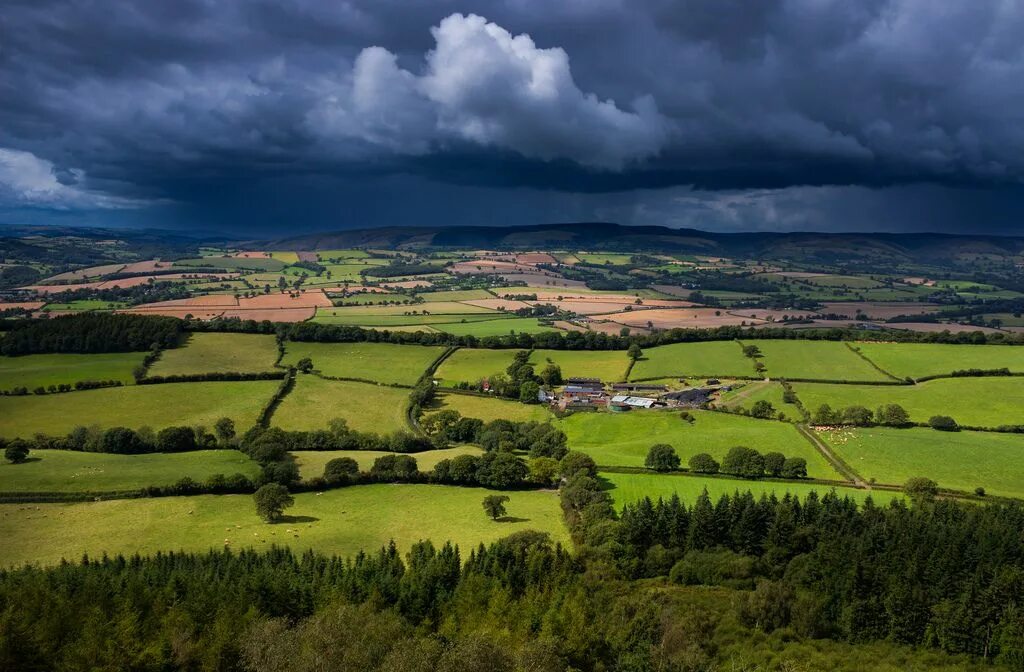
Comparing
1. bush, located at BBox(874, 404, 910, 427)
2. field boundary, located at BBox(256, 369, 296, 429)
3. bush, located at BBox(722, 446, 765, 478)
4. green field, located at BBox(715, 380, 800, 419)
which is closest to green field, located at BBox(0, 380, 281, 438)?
field boundary, located at BBox(256, 369, 296, 429)

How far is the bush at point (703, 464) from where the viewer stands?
70250mm

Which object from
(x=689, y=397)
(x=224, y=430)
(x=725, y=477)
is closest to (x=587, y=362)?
(x=689, y=397)

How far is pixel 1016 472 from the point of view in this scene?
66000 mm

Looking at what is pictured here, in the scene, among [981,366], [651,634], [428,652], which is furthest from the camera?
[981,366]

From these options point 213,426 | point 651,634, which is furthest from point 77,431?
point 651,634

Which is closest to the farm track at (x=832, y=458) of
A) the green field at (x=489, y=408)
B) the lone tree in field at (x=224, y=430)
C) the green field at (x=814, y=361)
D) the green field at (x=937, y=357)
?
the green field at (x=814, y=361)

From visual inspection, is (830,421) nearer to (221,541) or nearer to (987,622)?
(987,622)

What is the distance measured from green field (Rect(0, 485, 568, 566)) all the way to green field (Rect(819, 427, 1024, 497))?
1408 inches

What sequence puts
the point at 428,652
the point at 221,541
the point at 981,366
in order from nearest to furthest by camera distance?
the point at 428,652 → the point at 221,541 → the point at 981,366

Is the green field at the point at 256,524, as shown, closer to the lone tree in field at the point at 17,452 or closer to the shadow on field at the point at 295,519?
the shadow on field at the point at 295,519

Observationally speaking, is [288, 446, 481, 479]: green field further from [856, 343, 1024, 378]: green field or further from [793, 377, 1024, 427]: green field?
[856, 343, 1024, 378]: green field

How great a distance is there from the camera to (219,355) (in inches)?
4604

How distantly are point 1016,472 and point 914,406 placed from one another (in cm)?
2423

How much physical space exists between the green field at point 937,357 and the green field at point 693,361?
2284cm
